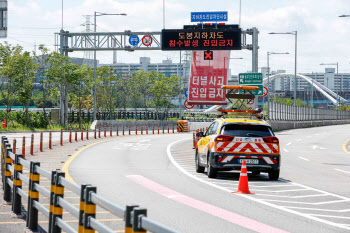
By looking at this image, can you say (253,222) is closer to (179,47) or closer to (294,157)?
(294,157)

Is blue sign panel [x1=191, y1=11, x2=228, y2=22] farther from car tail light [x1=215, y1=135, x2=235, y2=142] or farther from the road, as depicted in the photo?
car tail light [x1=215, y1=135, x2=235, y2=142]

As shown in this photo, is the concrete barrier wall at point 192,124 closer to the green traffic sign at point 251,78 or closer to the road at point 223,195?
the green traffic sign at point 251,78

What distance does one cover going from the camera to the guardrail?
4.21m

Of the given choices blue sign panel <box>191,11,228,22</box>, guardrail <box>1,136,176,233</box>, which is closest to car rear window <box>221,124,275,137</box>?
guardrail <box>1,136,176,233</box>

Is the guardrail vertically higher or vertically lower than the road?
higher

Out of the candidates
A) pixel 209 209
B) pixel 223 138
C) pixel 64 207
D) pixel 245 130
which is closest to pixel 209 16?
pixel 245 130

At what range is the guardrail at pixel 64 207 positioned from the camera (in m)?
4.21

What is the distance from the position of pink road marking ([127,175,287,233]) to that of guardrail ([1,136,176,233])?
3.15m

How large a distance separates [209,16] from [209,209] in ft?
114

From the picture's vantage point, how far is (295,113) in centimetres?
8219

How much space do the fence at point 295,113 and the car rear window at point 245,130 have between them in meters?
48.5

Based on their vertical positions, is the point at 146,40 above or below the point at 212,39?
above

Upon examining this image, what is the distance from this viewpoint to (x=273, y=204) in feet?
39.4

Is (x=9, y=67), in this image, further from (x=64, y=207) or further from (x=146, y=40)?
(x=64, y=207)
